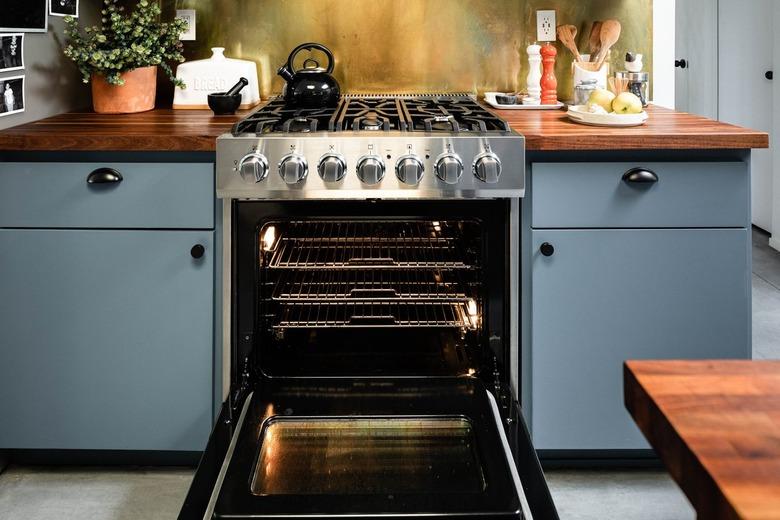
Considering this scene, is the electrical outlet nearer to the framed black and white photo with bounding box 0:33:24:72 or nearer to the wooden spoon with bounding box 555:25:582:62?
the wooden spoon with bounding box 555:25:582:62

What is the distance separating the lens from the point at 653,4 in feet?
9.31

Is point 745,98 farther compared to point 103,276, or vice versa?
point 745,98

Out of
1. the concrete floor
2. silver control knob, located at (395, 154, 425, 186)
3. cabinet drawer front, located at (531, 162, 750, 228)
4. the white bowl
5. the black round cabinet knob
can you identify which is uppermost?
the white bowl

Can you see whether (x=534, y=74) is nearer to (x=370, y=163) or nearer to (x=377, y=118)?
(x=377, y=118)

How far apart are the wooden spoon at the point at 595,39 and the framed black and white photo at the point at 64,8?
1.68 meters

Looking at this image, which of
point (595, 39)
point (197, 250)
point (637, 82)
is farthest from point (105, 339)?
point (595, 39)

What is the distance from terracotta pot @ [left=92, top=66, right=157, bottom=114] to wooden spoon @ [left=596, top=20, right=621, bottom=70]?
4.83 ft

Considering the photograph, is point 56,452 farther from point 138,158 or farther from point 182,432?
point 138,158

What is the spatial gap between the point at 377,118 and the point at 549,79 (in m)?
0.81

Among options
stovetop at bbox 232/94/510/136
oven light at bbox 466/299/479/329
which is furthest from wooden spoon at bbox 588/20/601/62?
oven light at bbox 466/299/479/329

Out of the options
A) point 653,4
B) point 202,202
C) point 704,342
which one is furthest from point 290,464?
point 653,4

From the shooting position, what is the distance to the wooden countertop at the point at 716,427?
1.96 feet

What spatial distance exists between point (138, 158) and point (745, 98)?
15.9ft

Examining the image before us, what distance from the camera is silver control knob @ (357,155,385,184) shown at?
191cm
